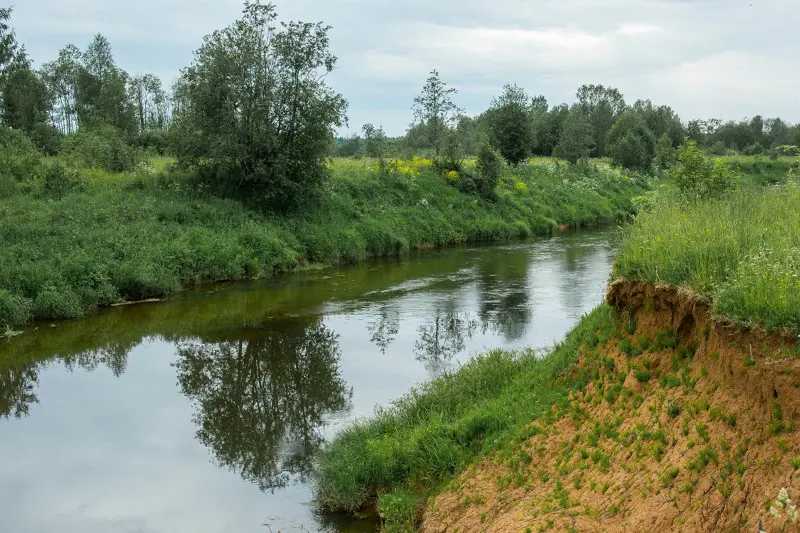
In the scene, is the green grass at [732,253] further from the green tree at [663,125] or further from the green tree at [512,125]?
the green tree at [663,125]

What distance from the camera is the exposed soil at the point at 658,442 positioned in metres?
5.34

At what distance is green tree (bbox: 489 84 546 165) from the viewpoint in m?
49.9

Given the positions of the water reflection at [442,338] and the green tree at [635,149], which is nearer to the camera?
the water reflection at [442,338]

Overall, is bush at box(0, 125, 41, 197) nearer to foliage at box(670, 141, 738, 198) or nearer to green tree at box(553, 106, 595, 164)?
foliage at box(670, 141, 738, 198)

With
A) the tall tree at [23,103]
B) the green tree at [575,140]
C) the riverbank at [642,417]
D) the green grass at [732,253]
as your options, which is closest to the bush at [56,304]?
the riverbank at [642,417]

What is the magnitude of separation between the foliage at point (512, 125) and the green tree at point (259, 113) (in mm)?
22537

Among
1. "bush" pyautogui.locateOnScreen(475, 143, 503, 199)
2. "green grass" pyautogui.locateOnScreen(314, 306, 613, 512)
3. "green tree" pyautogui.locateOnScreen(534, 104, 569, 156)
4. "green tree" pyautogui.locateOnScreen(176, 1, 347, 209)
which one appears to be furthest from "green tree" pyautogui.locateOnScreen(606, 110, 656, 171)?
"green grass" pyautogui.locateOnScreen(314, 306, 613, 512)

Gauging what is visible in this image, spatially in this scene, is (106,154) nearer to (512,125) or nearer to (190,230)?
(190,230)

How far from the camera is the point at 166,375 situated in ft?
45.5

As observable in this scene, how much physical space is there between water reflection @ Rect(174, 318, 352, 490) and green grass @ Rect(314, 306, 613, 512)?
2.84 feet

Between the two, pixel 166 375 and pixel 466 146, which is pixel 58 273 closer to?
pixel 166 375

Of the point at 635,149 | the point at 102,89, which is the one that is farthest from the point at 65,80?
the point at 635,149

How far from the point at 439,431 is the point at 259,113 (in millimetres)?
22464

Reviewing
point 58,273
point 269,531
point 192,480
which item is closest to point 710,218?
point 269,531
